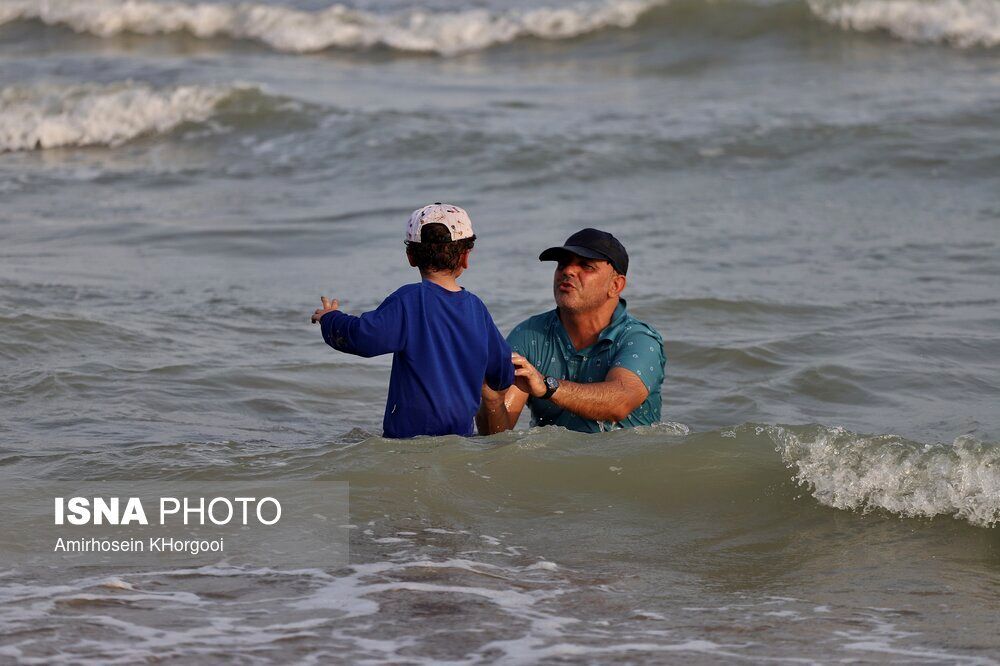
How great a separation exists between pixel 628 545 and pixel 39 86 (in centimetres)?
1629

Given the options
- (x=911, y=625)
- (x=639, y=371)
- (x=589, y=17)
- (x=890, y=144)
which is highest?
(x=589, y=17)

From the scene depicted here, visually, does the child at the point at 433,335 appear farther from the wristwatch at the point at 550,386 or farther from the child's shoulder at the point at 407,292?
the wristwatch at the point at 550,386

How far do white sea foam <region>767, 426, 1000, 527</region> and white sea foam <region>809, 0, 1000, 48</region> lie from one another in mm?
14673

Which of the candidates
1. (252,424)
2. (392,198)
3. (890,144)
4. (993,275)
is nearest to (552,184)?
(392,198)

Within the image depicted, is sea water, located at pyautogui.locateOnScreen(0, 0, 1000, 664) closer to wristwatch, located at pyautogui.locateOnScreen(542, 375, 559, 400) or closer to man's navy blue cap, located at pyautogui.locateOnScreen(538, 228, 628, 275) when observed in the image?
wristwatch, located at pyautogui.locateOnScreen(542, 375, 559, 400)

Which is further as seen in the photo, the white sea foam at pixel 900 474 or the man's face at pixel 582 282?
the man's face at pixel 582 282

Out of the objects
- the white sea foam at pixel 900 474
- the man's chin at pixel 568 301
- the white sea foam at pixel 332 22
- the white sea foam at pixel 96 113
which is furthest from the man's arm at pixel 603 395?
the white sea foam at pixel 332 22

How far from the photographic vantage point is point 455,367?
17.8 feet

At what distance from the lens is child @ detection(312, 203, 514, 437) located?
5.25m

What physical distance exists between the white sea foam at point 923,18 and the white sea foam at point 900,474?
14673 millimetres

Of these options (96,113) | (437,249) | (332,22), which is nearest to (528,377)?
(437,249)

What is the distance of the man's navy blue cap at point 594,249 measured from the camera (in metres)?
5.91

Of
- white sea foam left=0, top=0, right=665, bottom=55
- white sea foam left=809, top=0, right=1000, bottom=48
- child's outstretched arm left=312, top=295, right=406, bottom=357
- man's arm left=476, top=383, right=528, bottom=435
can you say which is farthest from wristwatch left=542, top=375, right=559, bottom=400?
white sea foam left=0, top=0, right=665, bottom=55

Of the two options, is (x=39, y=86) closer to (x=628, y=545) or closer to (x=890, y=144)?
(x=890, y=144)
